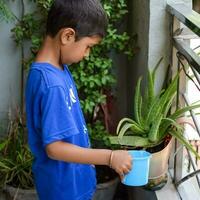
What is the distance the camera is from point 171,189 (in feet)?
6.84

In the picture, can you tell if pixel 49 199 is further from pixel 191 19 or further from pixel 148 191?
pixel 191 19

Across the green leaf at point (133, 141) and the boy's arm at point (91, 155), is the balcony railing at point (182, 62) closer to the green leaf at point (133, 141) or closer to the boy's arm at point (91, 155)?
the green leaf at point (133, 141)

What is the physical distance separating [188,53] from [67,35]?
55 cm

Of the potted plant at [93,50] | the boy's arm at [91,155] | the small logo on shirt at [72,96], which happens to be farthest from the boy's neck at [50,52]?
the potted plant at [93,50]

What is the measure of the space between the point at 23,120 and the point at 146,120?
0.92 metres

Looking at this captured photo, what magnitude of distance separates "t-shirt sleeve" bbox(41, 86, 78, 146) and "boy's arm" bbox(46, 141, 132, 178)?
0.03 m

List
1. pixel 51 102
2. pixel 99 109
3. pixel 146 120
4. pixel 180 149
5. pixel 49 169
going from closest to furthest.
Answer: pixel 51 102, pixel 49 169, pixel 146 120, pixel 180 149, pixel 99 109

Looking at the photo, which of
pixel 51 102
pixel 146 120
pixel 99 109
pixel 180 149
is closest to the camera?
pixel 51 102

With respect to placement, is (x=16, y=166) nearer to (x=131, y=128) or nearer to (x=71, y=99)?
(x=131, y=128)

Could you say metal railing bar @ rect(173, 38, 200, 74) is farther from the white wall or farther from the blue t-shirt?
the white wall

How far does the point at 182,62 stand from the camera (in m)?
1.96

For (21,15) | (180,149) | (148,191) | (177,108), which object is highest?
(21,15)

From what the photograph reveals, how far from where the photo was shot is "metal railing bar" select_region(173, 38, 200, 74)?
5.44 feet

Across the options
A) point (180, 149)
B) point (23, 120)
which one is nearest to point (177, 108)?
point (180, 149)
